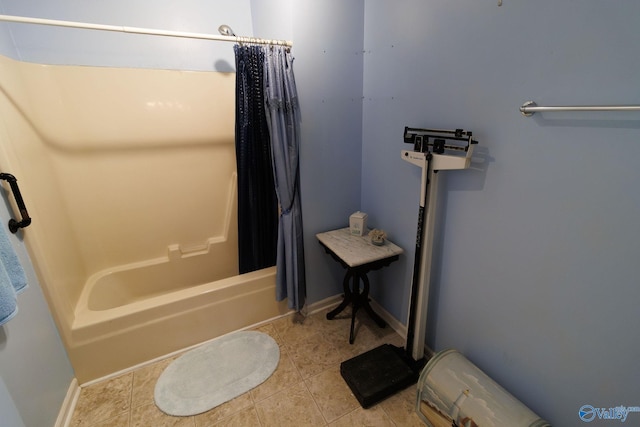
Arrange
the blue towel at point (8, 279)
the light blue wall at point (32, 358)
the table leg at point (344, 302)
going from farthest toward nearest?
the table leg at point (344, 302), the light blue wall at point (32, 358), the blue towel at point (8, 279)

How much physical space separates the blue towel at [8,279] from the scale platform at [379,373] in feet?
4.73

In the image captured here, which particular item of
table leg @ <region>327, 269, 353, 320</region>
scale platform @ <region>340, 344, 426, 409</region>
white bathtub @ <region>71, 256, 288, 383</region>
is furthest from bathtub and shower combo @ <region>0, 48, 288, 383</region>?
scale platform @ <region>340, 344, 426, 409</region>

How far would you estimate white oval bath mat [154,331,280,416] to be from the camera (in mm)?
1470

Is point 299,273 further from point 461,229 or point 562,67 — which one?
point 562,67

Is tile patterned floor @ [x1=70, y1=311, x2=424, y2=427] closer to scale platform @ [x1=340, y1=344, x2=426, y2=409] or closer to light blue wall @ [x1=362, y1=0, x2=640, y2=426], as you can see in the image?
scale platform @ [x1=340, y1=344, x2=426, y2=409]

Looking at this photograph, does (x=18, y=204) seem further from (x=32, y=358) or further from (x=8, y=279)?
(x=32, y=358)

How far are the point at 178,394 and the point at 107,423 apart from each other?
1.07 feet

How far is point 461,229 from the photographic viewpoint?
4.38 ft

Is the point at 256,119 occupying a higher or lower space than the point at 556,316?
higher

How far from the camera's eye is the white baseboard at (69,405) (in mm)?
1349

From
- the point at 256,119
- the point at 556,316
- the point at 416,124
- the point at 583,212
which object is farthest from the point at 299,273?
the point at 583,212

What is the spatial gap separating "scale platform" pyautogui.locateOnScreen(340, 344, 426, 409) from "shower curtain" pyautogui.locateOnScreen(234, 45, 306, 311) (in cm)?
59

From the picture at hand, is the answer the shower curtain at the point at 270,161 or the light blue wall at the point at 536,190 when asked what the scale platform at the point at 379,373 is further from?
the shower curtain at the point at 270,161

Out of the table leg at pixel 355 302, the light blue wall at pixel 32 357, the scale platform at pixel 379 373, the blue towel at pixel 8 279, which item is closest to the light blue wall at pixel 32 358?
the light blue wall at pixel 32 357
